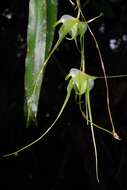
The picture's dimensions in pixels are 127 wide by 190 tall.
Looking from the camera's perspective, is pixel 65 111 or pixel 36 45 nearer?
pixel 36 45

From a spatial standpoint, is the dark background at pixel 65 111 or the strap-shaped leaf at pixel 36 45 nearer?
the strap-shaped leaf at pixel 36 45

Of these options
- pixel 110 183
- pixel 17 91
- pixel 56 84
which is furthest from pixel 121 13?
pixel 110 183

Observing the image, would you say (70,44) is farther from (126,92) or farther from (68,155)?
(68,155)

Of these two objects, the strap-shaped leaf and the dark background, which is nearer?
the strap-shaped leaf
